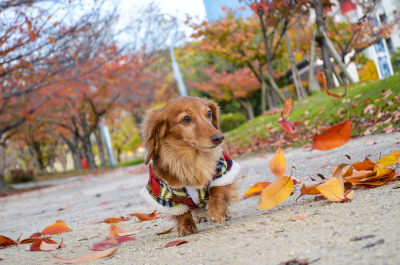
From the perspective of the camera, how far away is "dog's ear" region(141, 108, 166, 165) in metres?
2.47

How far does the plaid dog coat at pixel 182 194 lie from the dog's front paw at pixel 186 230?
0.09m

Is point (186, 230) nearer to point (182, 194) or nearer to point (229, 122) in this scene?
point (182, 194)

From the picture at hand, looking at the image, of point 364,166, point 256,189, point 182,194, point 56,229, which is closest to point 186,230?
point 182,194

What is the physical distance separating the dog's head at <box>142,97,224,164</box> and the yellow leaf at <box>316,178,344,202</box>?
65cm

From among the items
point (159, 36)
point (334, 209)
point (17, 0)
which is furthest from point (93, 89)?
point (334, 209)

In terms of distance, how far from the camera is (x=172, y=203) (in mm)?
2424

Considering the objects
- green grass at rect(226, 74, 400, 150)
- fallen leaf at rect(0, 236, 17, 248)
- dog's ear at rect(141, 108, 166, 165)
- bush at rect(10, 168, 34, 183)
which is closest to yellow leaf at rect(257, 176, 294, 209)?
dog's ear at rect(141, 108, 166, 165)

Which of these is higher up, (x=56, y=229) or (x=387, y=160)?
(x=387, y=160)

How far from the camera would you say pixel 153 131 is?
248 centimetres

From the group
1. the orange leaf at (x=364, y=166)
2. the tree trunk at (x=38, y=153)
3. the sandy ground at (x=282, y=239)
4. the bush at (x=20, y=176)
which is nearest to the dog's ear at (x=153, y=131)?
the sandy ground at (x=282, y=239)

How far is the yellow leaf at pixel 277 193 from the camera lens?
2186mm

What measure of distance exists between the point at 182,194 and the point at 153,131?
0.43 metres

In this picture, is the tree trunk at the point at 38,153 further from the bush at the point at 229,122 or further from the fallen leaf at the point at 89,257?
the fallen leaf at the point at 89,257

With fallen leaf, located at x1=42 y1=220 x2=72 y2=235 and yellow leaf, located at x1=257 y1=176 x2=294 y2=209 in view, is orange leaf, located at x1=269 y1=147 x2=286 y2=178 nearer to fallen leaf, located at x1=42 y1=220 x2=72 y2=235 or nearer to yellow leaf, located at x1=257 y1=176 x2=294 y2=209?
yellow leaf, located at x1=257 y1=176 x2=294 y2=209
